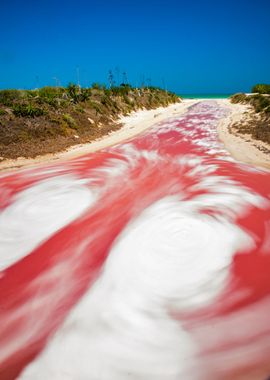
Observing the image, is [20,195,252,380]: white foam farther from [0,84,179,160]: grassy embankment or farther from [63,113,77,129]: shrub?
[63,113,77,129]: shrub

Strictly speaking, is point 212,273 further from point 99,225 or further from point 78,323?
point 99,225

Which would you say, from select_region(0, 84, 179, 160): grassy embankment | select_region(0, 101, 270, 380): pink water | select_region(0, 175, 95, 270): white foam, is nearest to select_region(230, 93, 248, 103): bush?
select_region(0, 84, 179, 160): grassy embankment

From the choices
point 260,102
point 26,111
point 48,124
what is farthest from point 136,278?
point 260,102

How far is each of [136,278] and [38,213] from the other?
3.21m

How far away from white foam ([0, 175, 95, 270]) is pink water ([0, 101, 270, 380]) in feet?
0.09

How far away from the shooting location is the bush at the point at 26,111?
564 inches

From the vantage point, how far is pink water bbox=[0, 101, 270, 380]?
9.80 ft

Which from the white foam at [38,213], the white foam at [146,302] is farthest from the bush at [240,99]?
the white foam at [146,302]

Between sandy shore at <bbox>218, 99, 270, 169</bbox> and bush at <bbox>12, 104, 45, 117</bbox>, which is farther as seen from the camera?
bush at <bbox>12, 104, 45, 117</bbox>

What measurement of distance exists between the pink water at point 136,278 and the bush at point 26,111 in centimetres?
754

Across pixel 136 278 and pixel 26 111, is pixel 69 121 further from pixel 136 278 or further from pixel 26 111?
pixel 136 278

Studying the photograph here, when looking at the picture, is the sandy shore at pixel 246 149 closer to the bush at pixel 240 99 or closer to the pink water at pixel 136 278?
the pink water at pixel 136 278

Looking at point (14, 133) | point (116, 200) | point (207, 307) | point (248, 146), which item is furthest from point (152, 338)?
point (14, 133)

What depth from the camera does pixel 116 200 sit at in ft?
23.1
